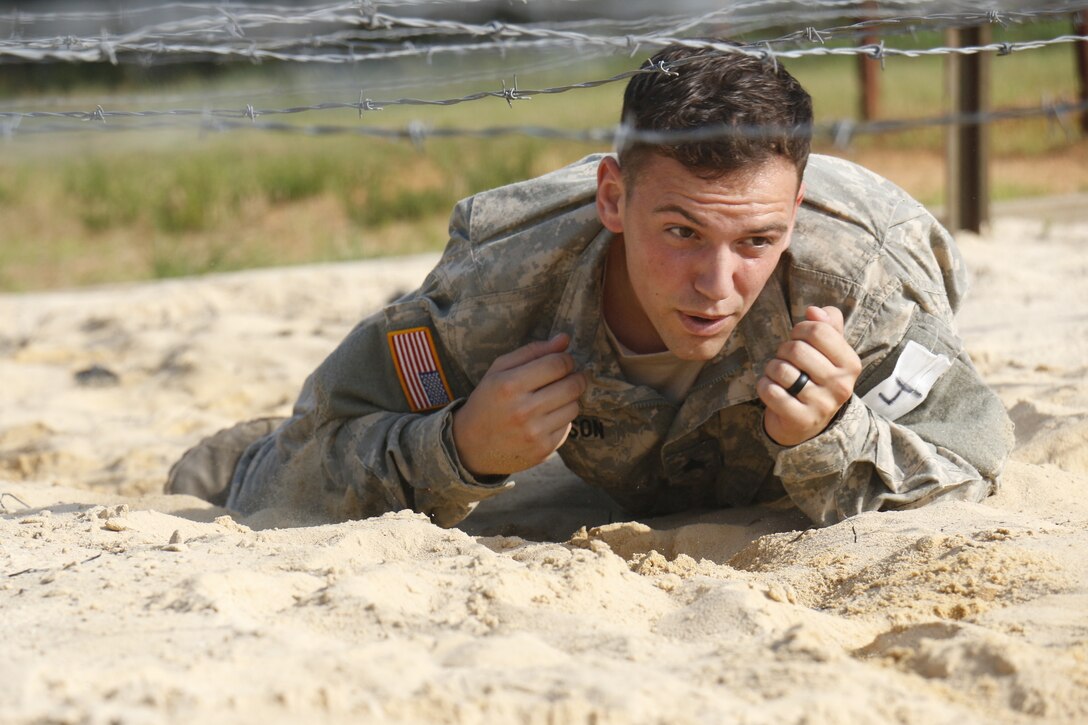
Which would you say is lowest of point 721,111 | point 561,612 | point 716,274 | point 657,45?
point 561,612

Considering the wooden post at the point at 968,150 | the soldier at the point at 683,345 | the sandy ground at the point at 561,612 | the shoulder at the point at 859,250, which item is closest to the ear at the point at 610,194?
the soldier at the point at 683,345

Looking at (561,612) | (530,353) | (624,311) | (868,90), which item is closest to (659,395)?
(624,311)

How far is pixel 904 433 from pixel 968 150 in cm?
386

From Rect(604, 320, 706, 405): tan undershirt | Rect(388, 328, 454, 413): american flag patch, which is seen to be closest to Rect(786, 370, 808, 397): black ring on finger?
Rect(604, 320, 706, 405): tan undershirt

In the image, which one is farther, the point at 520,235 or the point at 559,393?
the point at 520,235

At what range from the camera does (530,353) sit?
2686 mm

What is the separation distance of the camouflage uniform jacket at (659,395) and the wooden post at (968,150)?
3211 mm

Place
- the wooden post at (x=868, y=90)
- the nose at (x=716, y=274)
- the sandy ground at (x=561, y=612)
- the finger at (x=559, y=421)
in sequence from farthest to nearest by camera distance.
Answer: the wooden post at (x=868, y=90) < the finger at (x=559, y=421) < the nose at (x=716, y=274) < the sandy ground at (x=561, y=612)

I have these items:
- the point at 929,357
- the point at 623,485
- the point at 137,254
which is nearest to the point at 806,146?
the point at 929,357

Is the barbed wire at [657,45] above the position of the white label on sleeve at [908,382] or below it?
above

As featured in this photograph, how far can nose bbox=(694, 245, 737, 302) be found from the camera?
240 centimetres

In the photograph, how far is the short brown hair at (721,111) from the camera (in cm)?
242

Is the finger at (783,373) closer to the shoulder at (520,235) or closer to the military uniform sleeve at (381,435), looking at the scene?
the shoulder at (520,235)

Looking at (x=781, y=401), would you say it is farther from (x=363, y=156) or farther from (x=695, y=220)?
(x=363, y=156)
